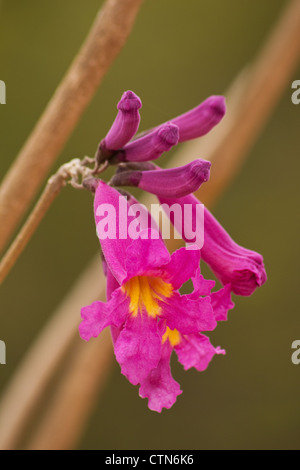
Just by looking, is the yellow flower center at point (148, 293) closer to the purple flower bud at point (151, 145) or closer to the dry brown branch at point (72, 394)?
the purple flower bud at point (151, 145)

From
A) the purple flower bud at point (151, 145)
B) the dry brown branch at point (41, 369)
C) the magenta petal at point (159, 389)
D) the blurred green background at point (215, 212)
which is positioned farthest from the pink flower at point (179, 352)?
the blurred green background at point (215, 212)

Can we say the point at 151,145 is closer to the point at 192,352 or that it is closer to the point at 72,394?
→ the point at 192,352

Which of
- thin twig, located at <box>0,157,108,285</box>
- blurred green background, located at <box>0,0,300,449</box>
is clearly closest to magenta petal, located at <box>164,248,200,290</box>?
thin twig, located at <box>0,157,108,285</box>

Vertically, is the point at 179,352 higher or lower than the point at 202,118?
lower

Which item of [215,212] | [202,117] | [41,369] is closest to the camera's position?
[202,117]

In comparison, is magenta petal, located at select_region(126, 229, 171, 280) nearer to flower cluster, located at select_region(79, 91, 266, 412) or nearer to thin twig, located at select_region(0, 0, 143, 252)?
flower cluster, located at select_region(79, 91, 266, 412)

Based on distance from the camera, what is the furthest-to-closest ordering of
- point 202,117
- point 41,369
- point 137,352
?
point 41,369 < point 202,117 < point 137,352

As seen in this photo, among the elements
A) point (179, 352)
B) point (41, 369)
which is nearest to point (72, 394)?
point (41, 369)
